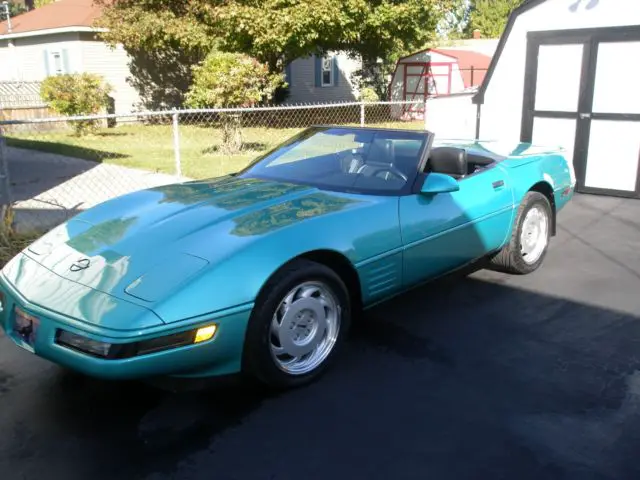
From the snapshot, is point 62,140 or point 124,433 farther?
point 62,140

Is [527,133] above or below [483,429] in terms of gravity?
above

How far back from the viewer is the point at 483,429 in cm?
289

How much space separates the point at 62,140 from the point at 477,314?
46.9 ft

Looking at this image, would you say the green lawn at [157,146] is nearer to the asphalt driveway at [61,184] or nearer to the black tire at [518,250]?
the asphalt driveway at [61,184]

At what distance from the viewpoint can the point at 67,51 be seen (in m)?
20.9

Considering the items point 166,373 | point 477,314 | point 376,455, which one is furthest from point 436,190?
point 166,373

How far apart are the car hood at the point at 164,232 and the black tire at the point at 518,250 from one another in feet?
6.05

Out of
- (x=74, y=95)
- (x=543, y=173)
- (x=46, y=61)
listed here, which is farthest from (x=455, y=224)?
(x=46, y=61)

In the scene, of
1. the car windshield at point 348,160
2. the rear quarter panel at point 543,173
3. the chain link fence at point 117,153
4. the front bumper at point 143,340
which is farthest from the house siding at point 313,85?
the front bumper at point 143,340

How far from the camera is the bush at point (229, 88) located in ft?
42.6

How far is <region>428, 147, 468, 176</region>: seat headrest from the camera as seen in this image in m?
4.38

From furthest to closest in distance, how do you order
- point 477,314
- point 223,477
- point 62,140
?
→ point 62,140
point 477,314
point 223,477

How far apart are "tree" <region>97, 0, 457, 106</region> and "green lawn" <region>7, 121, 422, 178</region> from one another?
101 inches

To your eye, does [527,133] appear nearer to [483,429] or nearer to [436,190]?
[436,190]
